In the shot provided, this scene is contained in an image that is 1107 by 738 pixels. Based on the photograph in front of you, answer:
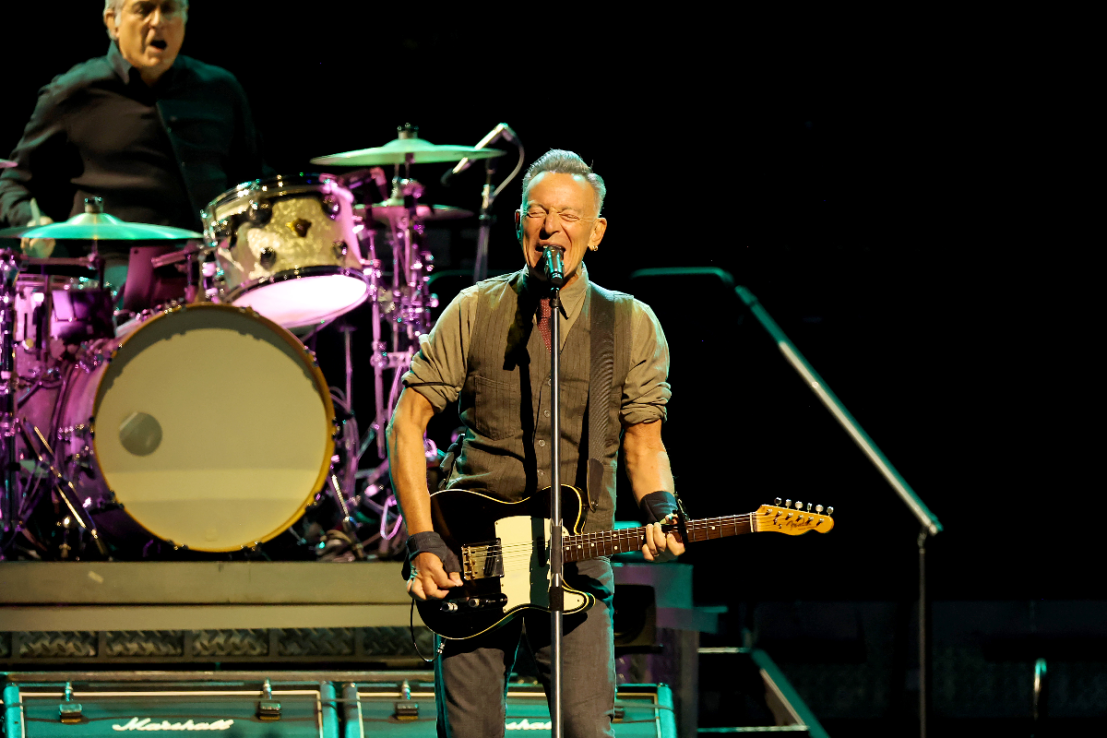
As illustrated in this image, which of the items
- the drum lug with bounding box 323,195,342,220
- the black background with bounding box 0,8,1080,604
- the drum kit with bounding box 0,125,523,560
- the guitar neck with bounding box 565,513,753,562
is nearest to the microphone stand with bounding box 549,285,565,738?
the guitar neck with bounding box 565,513,753,562

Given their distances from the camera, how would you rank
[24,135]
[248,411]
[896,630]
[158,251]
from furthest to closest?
[896,630] < [24,135] < [158,251] < [248,411]

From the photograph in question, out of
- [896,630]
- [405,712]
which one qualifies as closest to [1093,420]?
[896,630]

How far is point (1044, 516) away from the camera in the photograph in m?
6.00

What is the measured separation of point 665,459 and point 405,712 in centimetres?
150

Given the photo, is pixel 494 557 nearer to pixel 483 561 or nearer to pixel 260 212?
pixel 483 561

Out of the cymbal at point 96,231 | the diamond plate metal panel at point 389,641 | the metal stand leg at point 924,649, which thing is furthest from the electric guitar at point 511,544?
the cymbal at point 96,231

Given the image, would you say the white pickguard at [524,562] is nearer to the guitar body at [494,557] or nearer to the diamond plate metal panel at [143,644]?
the guitar body at [494,557]

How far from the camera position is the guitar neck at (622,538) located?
2600 millimetres

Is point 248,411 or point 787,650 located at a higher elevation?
point 248,411

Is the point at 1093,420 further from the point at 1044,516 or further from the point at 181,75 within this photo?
the point at 181,75

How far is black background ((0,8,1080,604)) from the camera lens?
600 centimetres

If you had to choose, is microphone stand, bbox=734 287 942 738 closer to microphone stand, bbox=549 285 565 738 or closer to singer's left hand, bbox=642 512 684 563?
singer's left hand, bbox=642 512 684 563

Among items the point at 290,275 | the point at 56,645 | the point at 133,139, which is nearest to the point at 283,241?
the point at 290,275

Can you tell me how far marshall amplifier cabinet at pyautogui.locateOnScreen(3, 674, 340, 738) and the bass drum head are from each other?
2.27 ft
